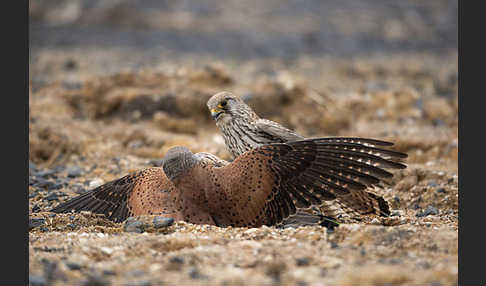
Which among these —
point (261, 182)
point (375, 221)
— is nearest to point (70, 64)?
point (261, 182)

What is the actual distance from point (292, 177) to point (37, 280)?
231cm

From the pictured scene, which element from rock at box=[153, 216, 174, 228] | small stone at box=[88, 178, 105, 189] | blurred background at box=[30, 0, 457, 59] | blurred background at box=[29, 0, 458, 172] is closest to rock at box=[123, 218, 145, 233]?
rock at box=[153, 216, 174, 228]

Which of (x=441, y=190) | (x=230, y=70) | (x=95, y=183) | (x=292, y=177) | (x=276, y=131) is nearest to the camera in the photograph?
(x=292, y=177)

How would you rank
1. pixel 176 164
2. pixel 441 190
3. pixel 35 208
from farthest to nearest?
pixel 441 190 < pixel 35 208 < pixel 176 164

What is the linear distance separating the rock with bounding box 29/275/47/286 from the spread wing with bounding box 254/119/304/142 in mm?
3665

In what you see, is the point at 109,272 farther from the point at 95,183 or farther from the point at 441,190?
the point at 441,190

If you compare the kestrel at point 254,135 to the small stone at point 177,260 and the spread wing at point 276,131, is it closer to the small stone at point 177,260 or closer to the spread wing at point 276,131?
the spread wing at point 276,131

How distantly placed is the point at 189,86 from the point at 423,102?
232 inches

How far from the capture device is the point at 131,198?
532 cm

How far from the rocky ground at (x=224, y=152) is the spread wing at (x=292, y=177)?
23cm

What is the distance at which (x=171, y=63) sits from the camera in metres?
15.8

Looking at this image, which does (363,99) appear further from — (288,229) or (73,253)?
(73,253)

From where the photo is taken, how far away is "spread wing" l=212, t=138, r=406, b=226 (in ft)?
15.3

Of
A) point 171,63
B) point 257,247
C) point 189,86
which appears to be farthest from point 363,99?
point 257,247
